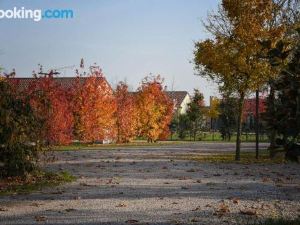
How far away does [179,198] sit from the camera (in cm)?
1045

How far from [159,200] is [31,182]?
4468 millimetres

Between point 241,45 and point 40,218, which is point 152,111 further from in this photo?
point 40,218

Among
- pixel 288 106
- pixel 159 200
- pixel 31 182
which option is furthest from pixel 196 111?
pixel 288 106

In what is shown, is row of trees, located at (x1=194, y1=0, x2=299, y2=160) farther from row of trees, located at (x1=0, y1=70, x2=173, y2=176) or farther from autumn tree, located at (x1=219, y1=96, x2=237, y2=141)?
autumn tree, located at (x1=219, y1=96, x2=237, y2=141)

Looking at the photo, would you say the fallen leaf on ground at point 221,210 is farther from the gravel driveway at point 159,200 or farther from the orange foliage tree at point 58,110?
the orange foliage tree at point 58,110

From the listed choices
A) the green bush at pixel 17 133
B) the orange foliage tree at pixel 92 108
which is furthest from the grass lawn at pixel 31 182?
the orange foliage tree at pixel 92 108

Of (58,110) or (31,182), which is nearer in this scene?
(31,182)

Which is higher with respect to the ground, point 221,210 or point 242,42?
point 242,42

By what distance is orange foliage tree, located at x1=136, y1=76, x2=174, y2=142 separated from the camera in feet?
152

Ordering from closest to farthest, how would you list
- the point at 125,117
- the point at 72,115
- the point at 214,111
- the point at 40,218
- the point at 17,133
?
1. the point at 40,218
2. the point at 17,133
3. the point at 72,115
4. the point at 125,117
5. the point at 214,111

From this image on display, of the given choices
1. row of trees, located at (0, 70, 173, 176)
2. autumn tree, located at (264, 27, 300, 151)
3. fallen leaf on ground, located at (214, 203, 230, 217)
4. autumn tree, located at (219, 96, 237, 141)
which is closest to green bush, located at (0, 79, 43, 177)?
row of trees, located at (0, 70, 173, 176)

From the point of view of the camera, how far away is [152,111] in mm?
46594

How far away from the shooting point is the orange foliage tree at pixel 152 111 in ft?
152

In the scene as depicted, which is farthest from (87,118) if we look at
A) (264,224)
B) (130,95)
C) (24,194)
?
(264,224)
